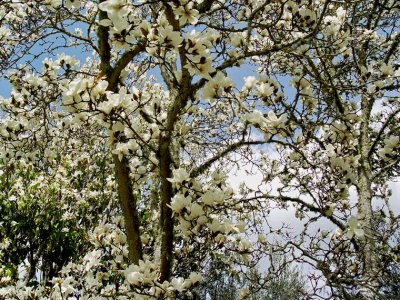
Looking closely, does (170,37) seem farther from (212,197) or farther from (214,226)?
(214,226)

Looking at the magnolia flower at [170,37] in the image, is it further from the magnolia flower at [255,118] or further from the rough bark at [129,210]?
the rough bark at [129,210]

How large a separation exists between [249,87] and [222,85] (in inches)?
11.7

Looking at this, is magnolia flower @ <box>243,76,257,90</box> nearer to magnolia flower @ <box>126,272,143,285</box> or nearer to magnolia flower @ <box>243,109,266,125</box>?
magnolia flower @ <box>243,109,266,125</box>

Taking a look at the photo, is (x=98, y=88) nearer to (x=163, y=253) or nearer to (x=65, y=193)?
(x=163, y=253)

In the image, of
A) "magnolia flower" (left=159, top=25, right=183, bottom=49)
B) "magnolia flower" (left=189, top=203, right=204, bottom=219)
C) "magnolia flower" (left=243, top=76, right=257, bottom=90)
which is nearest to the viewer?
"magnolia flower" (left=159, top=25, right=183, bottom=49)

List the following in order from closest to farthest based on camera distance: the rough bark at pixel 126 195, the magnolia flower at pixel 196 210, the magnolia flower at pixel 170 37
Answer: the magnolia flower at pixel 170 37, the magnolia flower at pixel 196 210, the rough bark at pixel 126 195

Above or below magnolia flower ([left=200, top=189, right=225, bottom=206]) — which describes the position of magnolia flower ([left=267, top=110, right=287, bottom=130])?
above

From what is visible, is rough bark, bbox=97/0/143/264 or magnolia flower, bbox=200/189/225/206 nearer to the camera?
magnolia flower, bbox=200/189/225/206

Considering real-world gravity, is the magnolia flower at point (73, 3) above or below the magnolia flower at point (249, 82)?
above

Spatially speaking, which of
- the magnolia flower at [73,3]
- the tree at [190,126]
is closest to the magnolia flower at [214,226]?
the tree at [190,126]

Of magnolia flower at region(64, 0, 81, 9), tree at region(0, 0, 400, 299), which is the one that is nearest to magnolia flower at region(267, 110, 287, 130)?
tree at region(0, 0, 400, 299)

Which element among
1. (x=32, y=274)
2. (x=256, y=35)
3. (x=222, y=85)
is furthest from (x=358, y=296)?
(x=32, y=274)

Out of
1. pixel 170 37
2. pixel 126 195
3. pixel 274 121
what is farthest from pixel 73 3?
pixel 274 121

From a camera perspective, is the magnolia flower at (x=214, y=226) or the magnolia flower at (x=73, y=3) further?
the magnolia flower at (x=73, y=3)
